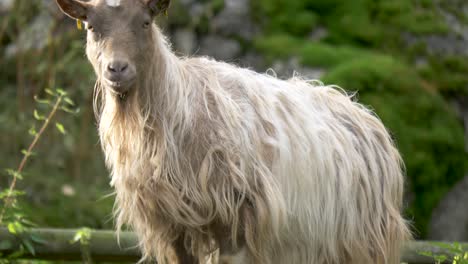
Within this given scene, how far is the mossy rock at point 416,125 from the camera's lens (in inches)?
337

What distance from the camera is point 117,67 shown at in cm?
459

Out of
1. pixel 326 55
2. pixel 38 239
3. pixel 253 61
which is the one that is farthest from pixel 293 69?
pixel 38 239

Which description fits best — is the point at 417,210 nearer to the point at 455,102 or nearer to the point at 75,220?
the point at 455,102

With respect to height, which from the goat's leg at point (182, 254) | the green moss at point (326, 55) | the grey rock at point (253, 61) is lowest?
the grey rock at point (253, 61)

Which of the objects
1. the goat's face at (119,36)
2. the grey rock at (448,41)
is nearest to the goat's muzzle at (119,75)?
the goat's face at (119,36)

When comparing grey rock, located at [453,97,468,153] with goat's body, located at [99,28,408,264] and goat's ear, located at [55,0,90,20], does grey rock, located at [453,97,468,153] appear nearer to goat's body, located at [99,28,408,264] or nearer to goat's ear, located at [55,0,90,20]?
goat's body, located at [99,28,408,264]

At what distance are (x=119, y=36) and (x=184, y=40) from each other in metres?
5.73

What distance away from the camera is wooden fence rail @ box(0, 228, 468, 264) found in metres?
5.96

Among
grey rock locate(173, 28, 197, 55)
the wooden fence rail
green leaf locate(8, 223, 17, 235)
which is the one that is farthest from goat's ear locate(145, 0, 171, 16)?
grey rock locate(173, 28, 197, 55)

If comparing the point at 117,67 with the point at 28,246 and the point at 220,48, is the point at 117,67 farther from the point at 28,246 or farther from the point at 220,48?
the point at 220,48

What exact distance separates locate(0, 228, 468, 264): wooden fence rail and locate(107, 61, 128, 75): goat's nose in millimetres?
1655

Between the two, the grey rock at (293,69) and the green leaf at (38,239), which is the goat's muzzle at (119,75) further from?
the grey rock at (293,69)

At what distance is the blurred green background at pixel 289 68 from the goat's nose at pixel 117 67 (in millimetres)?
4255

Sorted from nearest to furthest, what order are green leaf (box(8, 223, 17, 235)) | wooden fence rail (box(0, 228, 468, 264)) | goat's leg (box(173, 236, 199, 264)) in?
goat's leg (box(173, 236, 199, 264))
green leaf (box(8, 223, 17, 235))
wooden fence rail (box(0, 228, 468, 264))
